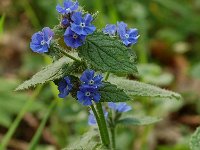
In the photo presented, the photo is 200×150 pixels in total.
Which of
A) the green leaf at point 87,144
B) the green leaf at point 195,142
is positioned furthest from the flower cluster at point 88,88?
the green leaf at point 195,142

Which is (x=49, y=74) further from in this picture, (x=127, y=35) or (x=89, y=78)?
(x=127, y=35)

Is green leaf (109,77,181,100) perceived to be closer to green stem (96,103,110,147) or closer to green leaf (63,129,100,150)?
green stem (96,103,110,147)

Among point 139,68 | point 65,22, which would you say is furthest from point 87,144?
point 139,68

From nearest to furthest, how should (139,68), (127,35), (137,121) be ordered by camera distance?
(127,35) < (137,121) < (139,68)

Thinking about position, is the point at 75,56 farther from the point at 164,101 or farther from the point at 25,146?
the point at 25,146

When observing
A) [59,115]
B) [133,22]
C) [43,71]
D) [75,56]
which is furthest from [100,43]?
[133,22]

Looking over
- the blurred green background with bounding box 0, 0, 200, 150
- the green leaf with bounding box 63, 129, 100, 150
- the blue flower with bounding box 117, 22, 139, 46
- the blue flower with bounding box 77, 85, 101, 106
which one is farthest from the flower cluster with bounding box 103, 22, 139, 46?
the blurred green background with bounding box 0, 0, 200, 150
